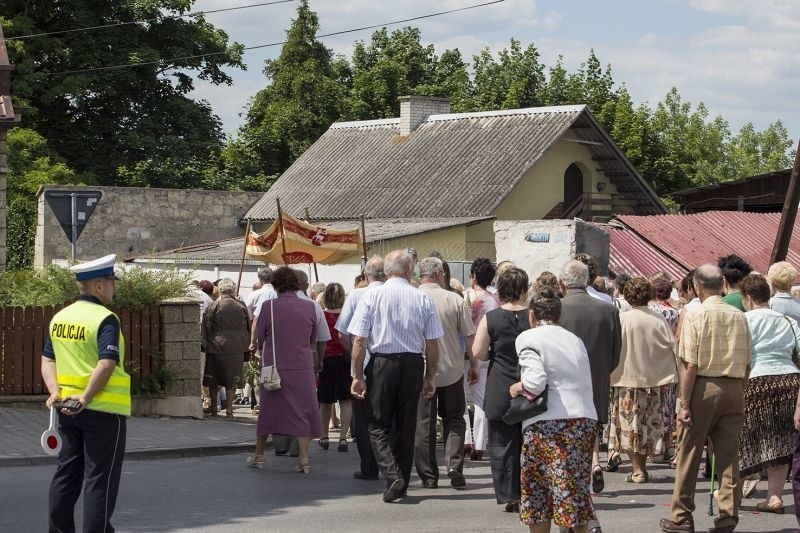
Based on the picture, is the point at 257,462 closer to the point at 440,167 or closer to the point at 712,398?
the point at 712,398

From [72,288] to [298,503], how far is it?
6750 millimetres

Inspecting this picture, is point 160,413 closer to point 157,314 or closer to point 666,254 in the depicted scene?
point 157,314

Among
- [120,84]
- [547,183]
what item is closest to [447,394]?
[547,183]

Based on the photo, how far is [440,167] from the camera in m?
35.9

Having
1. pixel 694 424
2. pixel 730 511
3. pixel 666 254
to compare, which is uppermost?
pixel 666 254

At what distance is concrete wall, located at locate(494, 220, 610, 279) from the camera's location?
17625 mm

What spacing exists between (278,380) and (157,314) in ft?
14.4

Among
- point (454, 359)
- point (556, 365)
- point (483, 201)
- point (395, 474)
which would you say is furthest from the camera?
point (483, 201)

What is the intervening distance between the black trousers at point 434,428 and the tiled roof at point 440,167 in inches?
823

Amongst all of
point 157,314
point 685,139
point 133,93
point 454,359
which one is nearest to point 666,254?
point 157,314

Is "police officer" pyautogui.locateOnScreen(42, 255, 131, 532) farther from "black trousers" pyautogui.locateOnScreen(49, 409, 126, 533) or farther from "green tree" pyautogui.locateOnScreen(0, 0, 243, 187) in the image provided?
"green tree" pyautogui.locateOnScreen(0, 0, 243, 187)

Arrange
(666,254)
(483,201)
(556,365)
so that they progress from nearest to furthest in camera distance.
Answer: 1. (556,365)
2. (666,254)
3. (483,201)

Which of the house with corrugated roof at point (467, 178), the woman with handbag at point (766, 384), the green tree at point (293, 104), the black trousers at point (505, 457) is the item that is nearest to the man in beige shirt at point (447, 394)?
the black trousers at point (505, 457)

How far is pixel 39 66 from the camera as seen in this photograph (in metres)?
43.8
